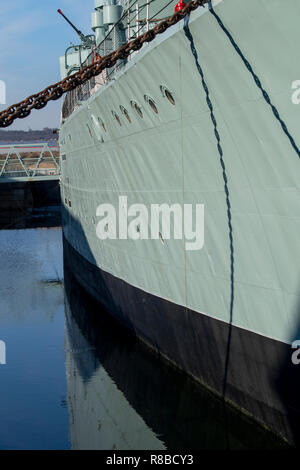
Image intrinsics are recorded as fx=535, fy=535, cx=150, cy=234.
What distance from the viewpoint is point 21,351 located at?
1120 cm

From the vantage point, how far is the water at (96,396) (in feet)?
23.9

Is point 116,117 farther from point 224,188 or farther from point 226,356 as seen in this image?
point 226,356

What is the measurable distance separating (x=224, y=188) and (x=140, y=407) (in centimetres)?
387

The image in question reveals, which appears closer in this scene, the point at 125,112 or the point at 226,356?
the point at 226,356

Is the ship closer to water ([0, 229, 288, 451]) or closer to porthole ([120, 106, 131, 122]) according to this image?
porthole ([120, 106, 131, 122])

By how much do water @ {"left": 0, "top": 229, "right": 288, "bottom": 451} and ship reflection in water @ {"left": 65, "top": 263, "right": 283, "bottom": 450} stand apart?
14mm

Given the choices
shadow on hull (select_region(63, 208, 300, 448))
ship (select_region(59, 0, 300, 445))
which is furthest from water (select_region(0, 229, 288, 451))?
ship (select_region(59, 0, 300, 445))

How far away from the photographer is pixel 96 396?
9102 mm

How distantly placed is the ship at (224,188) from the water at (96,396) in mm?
363

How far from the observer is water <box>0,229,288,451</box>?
7.29m

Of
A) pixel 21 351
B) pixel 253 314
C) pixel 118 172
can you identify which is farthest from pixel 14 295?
pixel 253 314

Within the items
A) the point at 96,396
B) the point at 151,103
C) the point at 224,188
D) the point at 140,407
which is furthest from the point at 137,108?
the point at 96,396

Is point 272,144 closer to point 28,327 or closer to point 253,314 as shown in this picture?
point 253,314

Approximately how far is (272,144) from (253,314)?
2.07m
